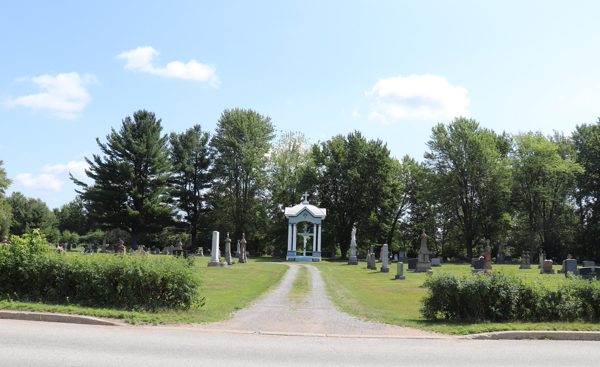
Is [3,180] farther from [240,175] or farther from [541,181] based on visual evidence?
[541,181]

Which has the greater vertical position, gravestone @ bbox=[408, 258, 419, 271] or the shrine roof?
the shrine roof

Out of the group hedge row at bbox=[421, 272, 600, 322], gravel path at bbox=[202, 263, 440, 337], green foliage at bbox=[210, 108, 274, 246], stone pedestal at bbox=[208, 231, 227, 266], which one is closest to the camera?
gravel path at bbox=[202, 263, 440, 337]

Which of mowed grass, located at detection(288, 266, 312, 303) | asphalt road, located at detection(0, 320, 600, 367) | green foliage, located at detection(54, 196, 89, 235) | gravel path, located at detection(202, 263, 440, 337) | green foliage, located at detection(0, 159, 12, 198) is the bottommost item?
mowed grass, located at detection(288, 266, 312, 303)

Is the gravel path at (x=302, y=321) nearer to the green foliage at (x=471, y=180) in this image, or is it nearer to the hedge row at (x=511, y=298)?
the hedge row at (x=511, y=298)

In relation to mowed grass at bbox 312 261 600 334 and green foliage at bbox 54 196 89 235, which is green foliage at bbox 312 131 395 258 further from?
green foliage at bbox 54 196 89 235

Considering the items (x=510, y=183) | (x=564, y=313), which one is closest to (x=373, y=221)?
(x=510, y=183)

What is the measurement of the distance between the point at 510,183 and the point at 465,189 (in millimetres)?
5095

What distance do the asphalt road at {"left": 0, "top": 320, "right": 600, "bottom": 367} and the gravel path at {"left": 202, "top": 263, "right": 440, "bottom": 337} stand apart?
0.64 meters

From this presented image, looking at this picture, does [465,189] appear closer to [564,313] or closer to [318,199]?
[318,199]

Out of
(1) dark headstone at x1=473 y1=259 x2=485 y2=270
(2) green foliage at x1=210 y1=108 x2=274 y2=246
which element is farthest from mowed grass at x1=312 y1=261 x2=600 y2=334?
(2) green foliage at x1=210 y1=108 x2=274 y2=246

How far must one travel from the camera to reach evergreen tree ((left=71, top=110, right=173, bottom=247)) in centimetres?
4934

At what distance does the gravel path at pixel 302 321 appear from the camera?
9773mm

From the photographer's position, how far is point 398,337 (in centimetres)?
933

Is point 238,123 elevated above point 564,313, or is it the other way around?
point 238,123
